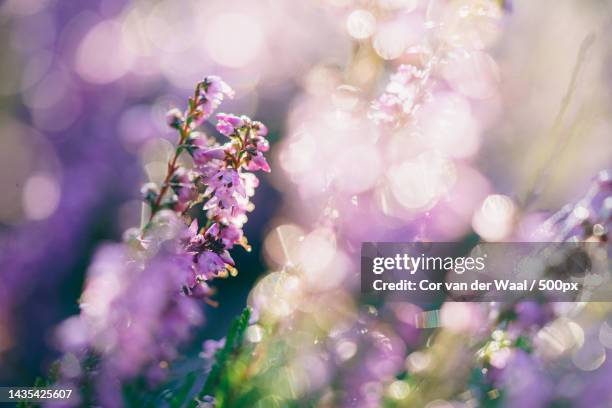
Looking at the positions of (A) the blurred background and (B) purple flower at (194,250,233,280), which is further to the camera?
(A) the blurred background

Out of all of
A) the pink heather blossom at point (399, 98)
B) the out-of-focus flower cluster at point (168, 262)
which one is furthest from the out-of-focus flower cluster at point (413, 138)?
the out-of-focus flower cluster at point (168, 262)

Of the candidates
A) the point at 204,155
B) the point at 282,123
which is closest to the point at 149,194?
the point at 204,155

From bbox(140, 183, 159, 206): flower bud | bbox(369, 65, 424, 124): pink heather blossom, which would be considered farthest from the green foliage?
bbox(369, 65, 424, 124): pink heather blossom

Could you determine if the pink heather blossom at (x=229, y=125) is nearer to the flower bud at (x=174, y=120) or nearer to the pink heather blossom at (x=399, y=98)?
the flower bud at (x=174, y=120)

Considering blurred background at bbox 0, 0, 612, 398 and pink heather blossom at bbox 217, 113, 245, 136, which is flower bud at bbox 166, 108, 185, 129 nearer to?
pink heather blossom at bbox 217, 113, 245, 136

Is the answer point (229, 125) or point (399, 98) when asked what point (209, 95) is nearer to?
point (229, 125)

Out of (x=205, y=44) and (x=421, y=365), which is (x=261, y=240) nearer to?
(x=205, y=44)
